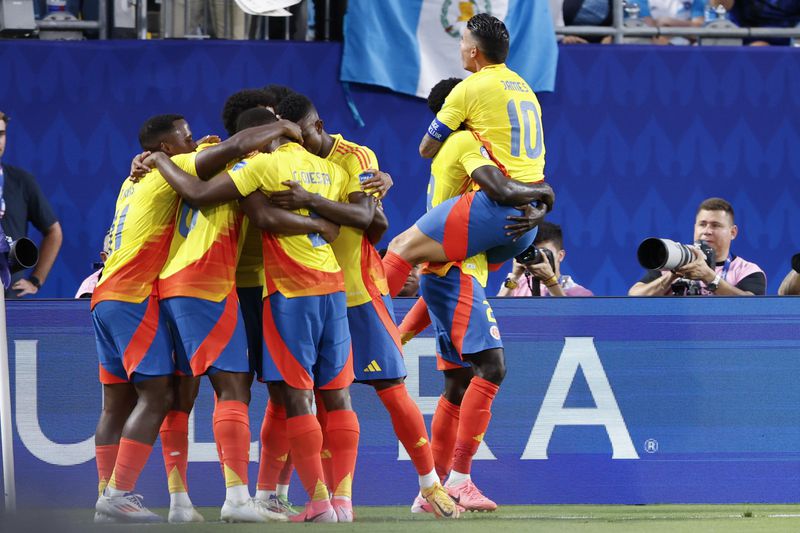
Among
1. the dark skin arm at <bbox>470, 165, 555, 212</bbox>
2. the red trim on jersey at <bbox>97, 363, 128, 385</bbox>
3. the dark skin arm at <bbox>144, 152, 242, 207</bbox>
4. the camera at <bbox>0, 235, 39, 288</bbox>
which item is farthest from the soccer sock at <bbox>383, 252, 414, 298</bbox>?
the camera at <bbox>0, 235, 39, 288</bbox>

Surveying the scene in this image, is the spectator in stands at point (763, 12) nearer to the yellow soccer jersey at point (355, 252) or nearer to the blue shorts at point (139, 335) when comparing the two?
the yellow soccer jersey at point (355, 252)

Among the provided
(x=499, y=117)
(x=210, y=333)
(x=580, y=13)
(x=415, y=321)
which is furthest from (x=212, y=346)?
(x=580, y=13)

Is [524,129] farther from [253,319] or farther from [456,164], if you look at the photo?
[253,319]

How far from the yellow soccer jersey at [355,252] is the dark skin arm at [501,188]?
52cm

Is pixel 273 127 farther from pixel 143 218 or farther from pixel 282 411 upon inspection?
pixel 282 411

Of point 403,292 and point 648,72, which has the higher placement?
point 648,72

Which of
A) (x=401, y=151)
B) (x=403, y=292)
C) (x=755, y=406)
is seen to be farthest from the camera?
(x=401, y=151)

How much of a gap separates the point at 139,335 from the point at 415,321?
1.51m

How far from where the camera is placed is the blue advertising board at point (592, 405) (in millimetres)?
6695

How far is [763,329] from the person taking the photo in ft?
22.4

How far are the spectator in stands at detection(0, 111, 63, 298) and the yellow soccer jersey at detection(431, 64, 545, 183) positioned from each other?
130 inches

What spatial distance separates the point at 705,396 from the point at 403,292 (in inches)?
74.7

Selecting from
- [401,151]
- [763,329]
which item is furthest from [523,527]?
[401,151]

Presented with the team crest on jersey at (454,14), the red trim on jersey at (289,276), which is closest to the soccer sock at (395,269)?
the red trim on jersey at (289,276)
